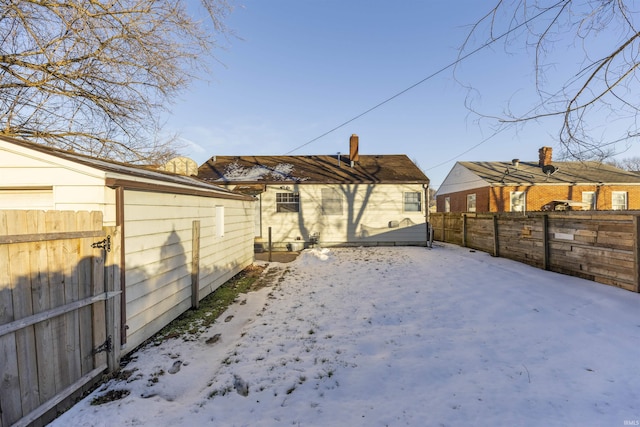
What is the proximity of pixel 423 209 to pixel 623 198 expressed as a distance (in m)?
18.1

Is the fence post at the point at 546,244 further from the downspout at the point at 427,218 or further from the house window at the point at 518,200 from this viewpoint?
the house window at the point at 518,200

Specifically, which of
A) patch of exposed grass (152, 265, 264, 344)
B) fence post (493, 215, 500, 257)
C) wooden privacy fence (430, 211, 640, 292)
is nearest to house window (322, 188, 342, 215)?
patch of exposed grass (152, 265, 264, 344)

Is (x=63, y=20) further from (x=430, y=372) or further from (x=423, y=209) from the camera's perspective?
(x=423, y=209)

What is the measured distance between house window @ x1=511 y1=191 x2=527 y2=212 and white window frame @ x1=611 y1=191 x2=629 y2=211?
6.85 m

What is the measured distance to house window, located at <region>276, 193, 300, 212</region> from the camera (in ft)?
46.4

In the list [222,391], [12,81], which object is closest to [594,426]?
[222,391]

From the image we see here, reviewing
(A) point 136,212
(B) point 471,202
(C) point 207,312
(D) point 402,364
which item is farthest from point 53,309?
(B) point 471,202

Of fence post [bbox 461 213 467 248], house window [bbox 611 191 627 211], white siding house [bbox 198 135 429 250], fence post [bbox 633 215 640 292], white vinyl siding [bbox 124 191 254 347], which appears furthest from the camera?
house window [bbox 611 191 627 211]

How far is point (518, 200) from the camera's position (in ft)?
63.8

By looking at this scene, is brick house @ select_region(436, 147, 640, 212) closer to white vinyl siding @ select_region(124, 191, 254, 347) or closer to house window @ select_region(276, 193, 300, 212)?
house window @ select_region(276, 193, 300, 212)

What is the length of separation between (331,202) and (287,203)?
234 cm

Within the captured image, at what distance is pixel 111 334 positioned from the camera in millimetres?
3398

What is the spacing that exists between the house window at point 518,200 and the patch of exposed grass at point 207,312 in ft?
64.4

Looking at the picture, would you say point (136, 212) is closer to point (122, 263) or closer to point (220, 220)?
point (122, 263)
